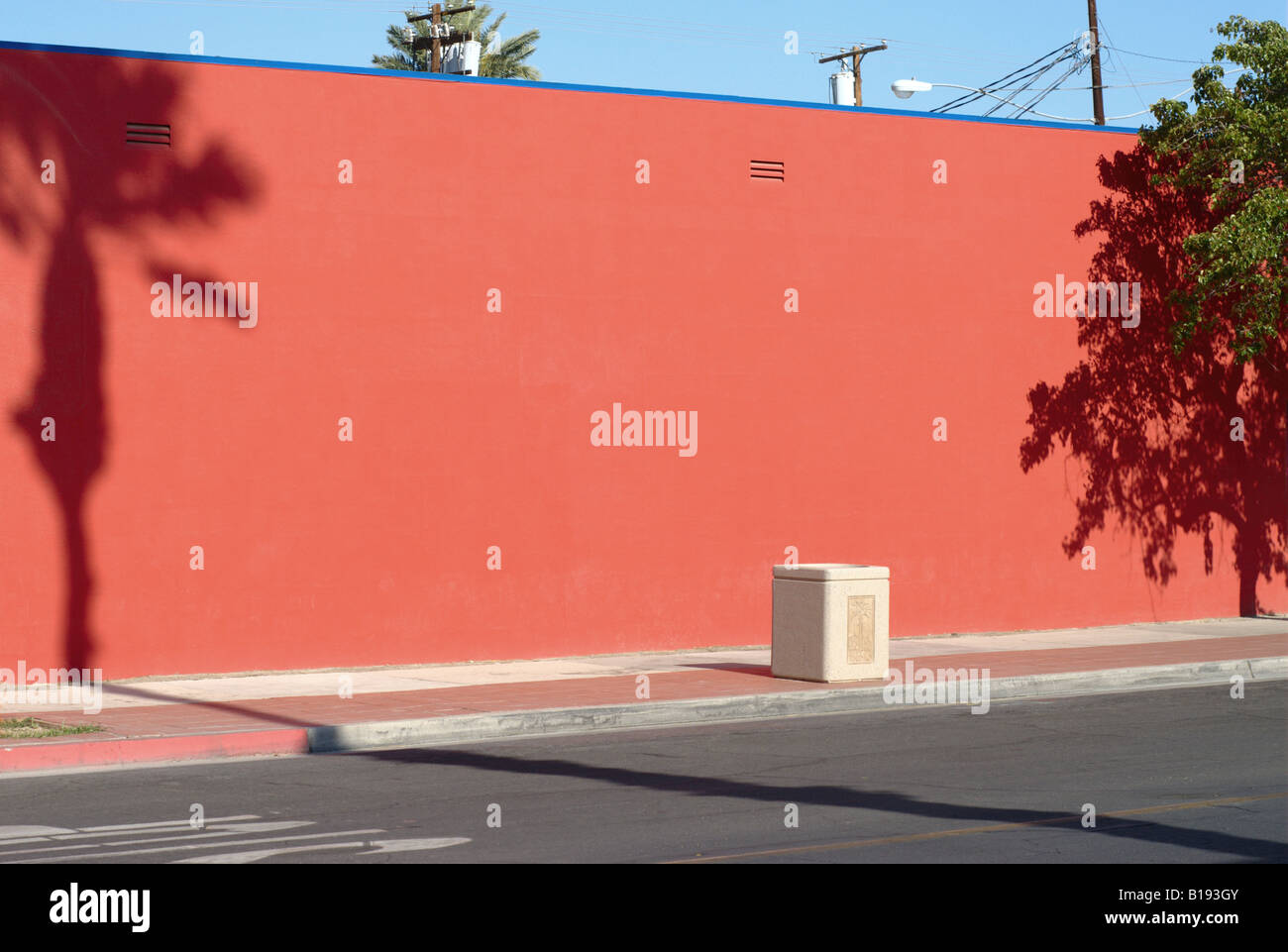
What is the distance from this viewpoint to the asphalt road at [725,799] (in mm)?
8578

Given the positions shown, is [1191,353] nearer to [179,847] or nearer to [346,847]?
[346,847]

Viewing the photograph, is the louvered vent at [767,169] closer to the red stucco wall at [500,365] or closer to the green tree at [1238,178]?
the red stucco wall at [500,365]

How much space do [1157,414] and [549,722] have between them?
11669mm

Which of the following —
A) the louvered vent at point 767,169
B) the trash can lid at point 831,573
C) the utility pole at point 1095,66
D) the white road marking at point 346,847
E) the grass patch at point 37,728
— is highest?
the utility pole at point 1095,66

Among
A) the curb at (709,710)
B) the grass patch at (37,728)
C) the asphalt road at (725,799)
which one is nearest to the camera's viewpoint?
the asphalt road at (725,799)

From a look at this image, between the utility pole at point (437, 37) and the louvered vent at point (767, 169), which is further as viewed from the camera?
the utility pole at point (437, 37)

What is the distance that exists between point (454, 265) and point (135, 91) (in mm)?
3625

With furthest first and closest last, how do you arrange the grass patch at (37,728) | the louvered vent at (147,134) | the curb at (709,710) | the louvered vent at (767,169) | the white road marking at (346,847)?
the louvered vent at (767,169), the louvered vent at (147,134), the curb at (709,710), the grass patch at (37,728), the white road marking at (346,847)

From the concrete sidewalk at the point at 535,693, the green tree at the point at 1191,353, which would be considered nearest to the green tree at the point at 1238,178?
the green tree at the point at 1191,353

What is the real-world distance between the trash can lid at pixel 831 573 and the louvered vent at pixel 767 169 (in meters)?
5.46

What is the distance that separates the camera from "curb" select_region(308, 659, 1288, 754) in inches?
510

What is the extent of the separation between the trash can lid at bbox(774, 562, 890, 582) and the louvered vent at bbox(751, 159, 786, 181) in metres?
5.46

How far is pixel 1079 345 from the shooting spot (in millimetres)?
21406
